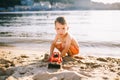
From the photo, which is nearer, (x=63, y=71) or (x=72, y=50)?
(x=63, y=71)

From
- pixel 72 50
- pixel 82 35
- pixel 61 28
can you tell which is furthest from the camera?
pixel 82 35

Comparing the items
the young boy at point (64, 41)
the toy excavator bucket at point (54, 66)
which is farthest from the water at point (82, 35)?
the toy excavator bucket at point (54, 66)

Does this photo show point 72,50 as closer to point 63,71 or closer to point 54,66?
point 54,66

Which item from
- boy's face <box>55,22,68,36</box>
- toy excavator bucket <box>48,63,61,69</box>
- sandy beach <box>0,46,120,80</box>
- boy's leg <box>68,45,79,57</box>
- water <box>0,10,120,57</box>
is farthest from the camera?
water <box>0,10,120,57</box>

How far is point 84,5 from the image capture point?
17538cm

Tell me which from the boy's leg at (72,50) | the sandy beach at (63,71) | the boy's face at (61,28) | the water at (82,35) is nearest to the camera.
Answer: the sandy beach at (63,71)

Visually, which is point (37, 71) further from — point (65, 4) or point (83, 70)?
point (65, 4)

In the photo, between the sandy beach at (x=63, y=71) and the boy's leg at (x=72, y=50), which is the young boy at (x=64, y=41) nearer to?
the boy's leg at (x=72, y=50)

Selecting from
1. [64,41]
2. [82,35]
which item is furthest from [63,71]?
[82,35]

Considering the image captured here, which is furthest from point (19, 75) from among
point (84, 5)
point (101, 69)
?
point (84, 5)

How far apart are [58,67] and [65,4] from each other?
157466 millimetres

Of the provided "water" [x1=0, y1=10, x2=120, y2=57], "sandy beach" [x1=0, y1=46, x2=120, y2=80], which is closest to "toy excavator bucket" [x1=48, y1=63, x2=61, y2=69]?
"sandy beach" [x1=0, y1=46, x2=120, y2=80]

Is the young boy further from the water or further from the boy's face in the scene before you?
the water

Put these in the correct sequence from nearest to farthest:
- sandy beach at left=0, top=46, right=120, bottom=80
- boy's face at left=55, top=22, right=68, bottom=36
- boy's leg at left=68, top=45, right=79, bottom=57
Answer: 1. sandy beach at left=0, top=46, right=120, bottom=80
2. boy's face at left=55, top=22, right=68, bottom=36
3. boy's leg at left=68, top=45, right=79, bottom=57
